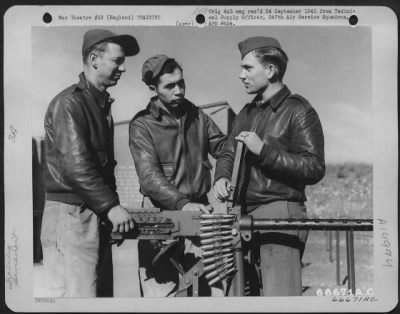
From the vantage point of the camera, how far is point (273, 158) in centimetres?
353

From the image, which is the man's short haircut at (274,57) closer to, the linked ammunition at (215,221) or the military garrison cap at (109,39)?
the military garrison cap at (109,39)

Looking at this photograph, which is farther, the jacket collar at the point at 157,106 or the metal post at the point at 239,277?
the jacket collar at the point at 157,106

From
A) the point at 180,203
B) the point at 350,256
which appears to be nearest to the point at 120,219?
the point at 180,203

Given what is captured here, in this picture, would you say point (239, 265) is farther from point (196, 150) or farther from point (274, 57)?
point (274, 57)

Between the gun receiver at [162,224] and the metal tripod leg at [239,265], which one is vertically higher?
the gun receiver at [162,224]

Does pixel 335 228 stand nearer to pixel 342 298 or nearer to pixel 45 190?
pixel 342 298

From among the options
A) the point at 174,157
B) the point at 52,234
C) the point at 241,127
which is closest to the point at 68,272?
the point at 52,234

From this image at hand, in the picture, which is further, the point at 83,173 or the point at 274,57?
the point at 274,57

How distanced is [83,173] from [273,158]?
1138 mm

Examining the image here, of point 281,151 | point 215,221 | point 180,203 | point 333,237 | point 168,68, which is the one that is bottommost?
point 333,237

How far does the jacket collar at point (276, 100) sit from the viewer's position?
3.61 metres

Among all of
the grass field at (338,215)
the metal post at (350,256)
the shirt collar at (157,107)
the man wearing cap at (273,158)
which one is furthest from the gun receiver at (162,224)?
the metal post at (350,256)

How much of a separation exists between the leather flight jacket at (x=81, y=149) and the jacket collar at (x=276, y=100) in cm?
91

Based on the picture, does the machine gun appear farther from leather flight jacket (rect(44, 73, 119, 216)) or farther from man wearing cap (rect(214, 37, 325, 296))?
leather flight jacket (rect(44, 73, 119, 216))
